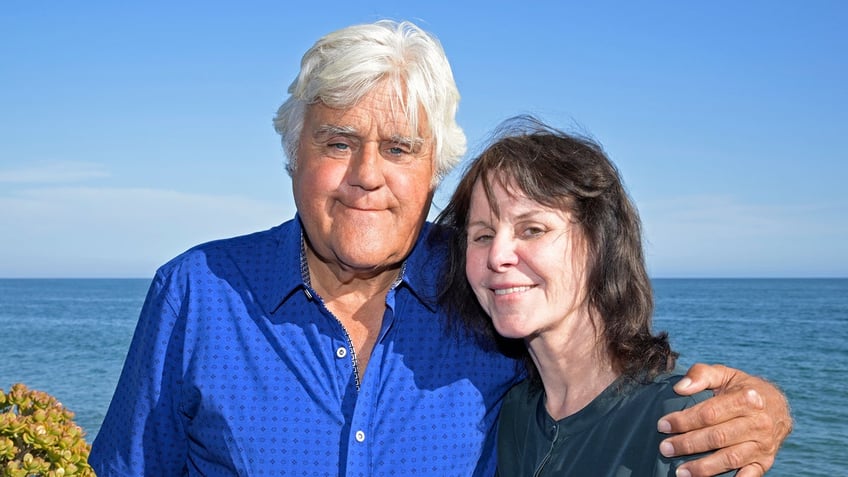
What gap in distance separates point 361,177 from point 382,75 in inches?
15.4

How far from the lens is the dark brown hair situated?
116 inches

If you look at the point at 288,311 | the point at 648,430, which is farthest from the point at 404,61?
the point at 648,430

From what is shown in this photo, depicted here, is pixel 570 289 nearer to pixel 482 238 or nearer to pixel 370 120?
pixel 482 238

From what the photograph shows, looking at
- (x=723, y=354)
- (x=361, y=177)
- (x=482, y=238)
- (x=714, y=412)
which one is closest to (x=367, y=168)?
(x=361, y=177)

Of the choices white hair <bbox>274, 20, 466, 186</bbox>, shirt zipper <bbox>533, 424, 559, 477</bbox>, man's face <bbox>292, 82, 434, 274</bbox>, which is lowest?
shirt zipper <bbox>533, 424, 559, 477</bbox>

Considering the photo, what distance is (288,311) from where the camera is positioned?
10.6 feet

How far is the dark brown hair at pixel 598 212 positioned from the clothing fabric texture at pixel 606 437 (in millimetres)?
105

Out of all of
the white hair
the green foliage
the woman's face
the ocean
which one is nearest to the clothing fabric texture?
the woman's face

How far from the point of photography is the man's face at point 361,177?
3.11 m

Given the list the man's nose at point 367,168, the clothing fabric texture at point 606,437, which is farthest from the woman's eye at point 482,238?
the clothing fabric texture at point 606,437

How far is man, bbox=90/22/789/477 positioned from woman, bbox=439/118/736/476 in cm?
29

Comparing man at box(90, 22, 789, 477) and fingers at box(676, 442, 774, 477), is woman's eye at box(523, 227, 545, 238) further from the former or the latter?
fingers at box(676, 442, 774, 477)

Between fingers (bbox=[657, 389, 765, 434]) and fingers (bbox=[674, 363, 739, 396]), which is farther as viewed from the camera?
fingers (bbox=[674, 363, 739, 396])

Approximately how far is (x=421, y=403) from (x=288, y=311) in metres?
0.63
